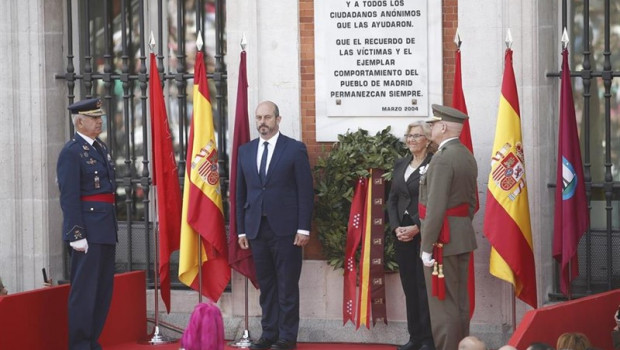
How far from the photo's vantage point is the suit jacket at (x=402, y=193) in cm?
1049

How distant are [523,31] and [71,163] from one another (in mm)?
3548

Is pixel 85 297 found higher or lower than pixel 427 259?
lower

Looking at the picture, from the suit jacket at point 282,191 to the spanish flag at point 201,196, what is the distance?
38 centimetres

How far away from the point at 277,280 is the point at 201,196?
2.96 feet

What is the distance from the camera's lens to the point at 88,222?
407 inches

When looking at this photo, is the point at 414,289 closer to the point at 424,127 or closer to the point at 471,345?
the point at 424,127

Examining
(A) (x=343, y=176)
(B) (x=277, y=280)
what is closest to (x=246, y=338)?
(B) (x=277, y=280)

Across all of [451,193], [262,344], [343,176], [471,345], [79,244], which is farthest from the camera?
[343,176]

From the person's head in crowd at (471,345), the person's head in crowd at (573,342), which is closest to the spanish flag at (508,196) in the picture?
the person's head in crowd at (573,342)

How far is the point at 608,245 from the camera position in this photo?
1090 cm

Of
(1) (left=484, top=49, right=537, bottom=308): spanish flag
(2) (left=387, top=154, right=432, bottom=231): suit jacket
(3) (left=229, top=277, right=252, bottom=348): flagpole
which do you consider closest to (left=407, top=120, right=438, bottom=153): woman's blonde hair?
(2) (left=387, top=154, right=432, bottom=231): suit jacket

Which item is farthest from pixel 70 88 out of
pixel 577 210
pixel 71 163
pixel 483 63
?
pixel 577 210

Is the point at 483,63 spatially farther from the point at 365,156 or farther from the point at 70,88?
the point at 70,88

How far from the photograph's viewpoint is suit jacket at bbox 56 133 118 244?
33.5ft
